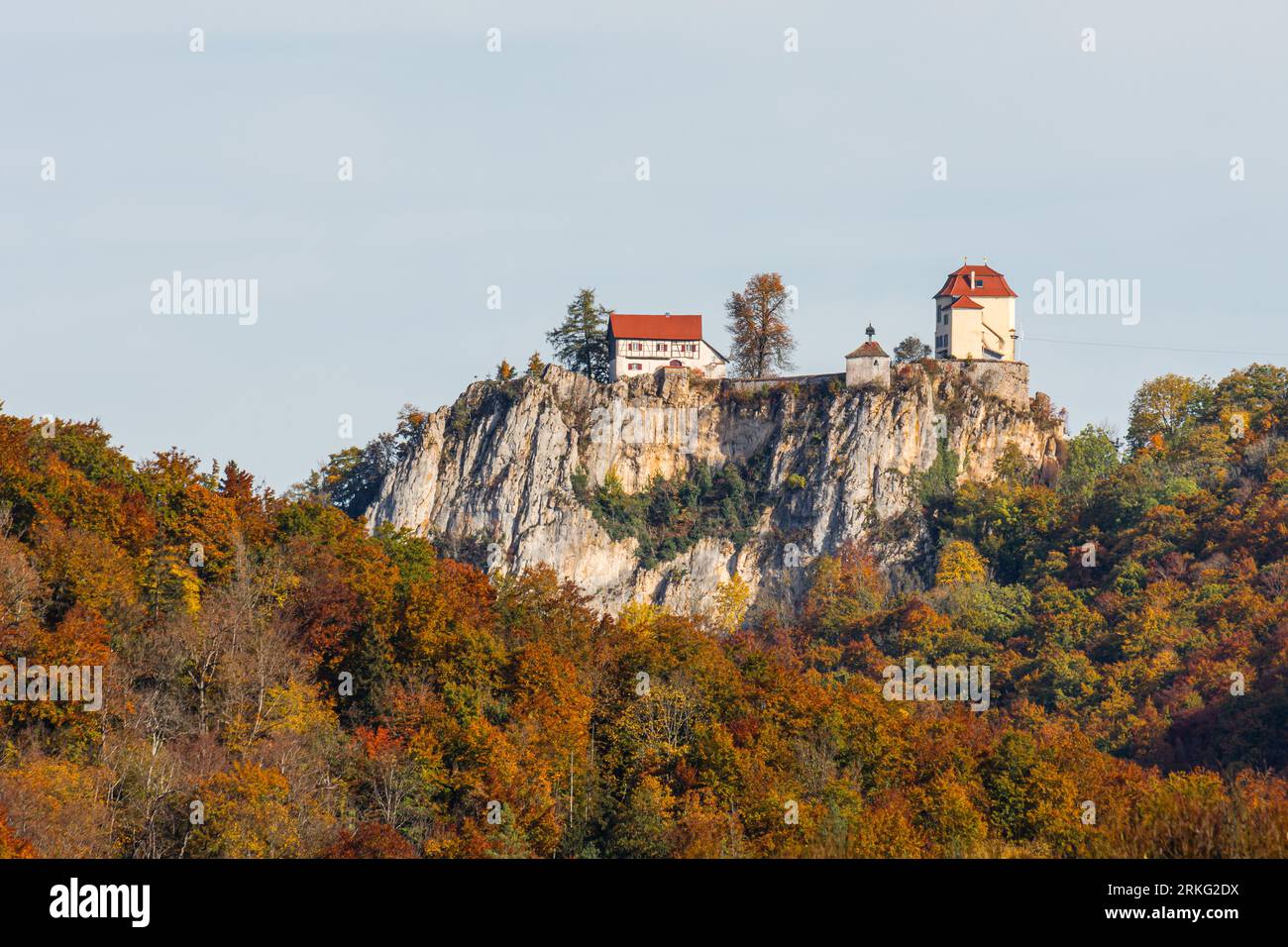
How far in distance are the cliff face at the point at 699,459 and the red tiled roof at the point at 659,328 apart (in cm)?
252

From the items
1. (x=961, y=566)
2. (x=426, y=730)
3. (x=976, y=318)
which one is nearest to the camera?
(x=426, y=730)

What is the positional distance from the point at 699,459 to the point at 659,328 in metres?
7.17

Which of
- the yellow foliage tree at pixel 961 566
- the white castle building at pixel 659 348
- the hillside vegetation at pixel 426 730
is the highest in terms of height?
the white castle building at pixel 659 348

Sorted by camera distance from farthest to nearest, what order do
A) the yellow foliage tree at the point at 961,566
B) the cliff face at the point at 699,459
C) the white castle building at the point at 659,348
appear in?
the white castle building at the point at 659,348
the cliff face at the point at 699,459
the yellow foliage tree at the point at 961,566

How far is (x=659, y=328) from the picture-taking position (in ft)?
360

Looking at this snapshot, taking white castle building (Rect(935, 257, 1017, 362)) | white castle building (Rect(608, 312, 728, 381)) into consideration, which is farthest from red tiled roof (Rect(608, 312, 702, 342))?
white castle building (Rect(935, 257, 1017, 362))

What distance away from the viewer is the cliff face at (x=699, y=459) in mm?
104688

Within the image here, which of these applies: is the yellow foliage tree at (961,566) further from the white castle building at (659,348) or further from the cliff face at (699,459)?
the white castle building at (659,348)

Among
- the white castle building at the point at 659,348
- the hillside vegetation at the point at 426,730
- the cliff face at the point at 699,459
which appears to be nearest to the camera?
the hillside vegetation at the point at 426,730

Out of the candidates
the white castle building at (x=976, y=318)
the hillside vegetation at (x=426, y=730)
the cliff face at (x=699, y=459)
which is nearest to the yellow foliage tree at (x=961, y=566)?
the cliff face at (x=699, y=459)

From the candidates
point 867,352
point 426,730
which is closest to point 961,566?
point 867,352

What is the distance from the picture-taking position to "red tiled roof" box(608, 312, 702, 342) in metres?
110

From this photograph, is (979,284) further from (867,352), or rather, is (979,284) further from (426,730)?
(426,730)
